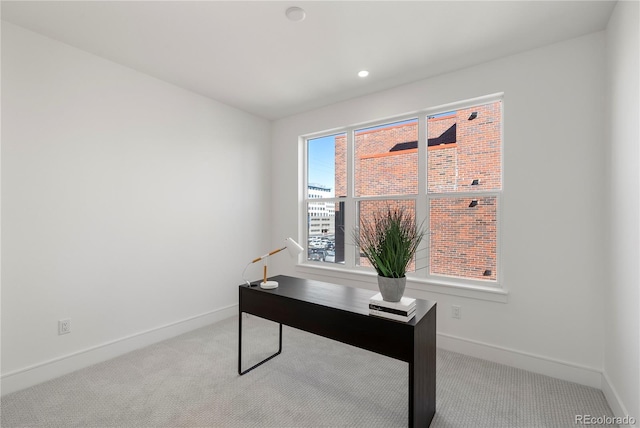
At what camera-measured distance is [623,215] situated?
1803mm

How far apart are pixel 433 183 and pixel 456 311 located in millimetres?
1275

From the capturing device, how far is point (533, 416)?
184cm

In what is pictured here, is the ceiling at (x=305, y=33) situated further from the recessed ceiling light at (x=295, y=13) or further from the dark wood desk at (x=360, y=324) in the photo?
the dark wood desk at (x=360, y=324)

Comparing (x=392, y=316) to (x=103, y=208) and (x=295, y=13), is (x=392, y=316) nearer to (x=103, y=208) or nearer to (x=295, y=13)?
(x=295, y=13)

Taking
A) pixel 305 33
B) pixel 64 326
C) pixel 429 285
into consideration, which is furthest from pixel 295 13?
pixel 64 326

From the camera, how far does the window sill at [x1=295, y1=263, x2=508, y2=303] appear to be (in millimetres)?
2578

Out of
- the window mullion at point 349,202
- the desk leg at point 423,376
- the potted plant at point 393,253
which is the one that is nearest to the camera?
the desk leg at point 423,376

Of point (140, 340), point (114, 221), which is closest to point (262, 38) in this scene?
point (114, 221)

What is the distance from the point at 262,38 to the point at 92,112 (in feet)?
5.32

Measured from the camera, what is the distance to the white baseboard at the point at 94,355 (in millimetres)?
2125

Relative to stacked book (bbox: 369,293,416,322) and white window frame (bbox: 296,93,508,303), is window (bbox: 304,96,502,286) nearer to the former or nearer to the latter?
white window frame (bbox: 296,93,508,303)

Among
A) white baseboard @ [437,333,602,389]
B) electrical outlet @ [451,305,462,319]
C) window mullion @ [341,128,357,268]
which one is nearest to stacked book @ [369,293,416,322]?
electrical outlet @ [451,305,462,319]

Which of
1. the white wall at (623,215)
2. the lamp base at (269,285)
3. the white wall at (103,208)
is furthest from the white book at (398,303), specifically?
the white wall at (103,208)

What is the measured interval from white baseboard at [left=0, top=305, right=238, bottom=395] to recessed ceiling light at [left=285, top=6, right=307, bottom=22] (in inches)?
121
